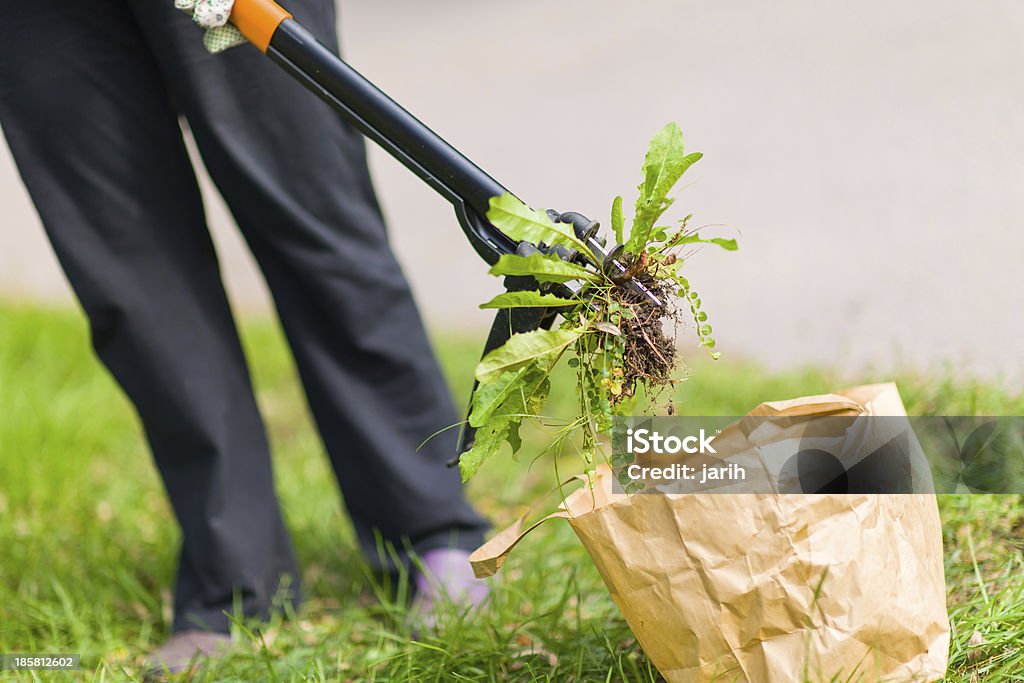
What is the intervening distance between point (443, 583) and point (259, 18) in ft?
2.92

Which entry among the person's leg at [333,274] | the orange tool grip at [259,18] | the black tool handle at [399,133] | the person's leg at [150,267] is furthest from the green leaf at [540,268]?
the person's leg at [150,267]

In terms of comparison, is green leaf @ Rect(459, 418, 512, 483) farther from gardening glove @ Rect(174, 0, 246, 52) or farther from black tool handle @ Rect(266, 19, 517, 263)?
gardening glove @ Rect(174, 0, 246, 52)

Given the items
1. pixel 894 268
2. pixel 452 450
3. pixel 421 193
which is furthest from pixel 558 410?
pixel 421 193

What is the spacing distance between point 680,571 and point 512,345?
1.00ft

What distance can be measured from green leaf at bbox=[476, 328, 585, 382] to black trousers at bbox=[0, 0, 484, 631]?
574mm

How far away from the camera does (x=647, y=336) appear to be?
0.94 metres

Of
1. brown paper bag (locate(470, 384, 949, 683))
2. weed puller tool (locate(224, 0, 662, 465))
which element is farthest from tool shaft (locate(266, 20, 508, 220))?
brown paper bag (locate(470, 384, 949, 683))

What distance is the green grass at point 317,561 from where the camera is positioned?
1.18 meters

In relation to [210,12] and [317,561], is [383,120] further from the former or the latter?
[317,561]

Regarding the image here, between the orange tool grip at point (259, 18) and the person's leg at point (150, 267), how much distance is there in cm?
36

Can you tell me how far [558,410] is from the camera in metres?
2.37

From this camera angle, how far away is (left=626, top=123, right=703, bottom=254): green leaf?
0.93m

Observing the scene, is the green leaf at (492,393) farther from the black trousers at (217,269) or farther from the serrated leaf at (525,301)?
the black trousers at (217,269)

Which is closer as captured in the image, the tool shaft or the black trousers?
the tool shaft
